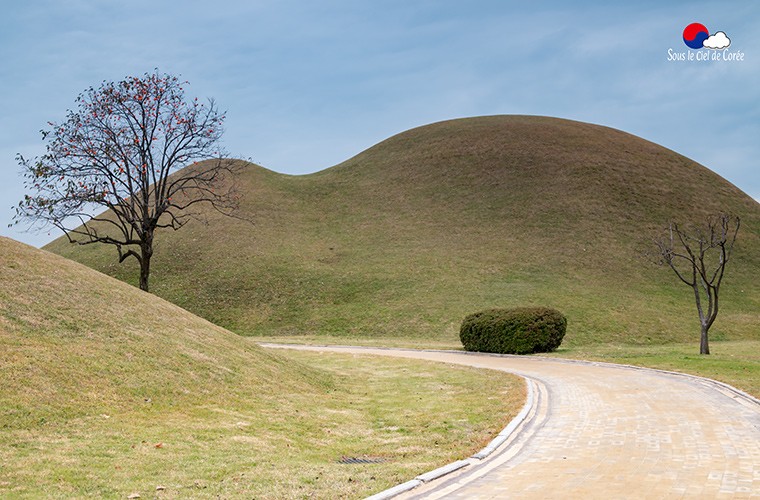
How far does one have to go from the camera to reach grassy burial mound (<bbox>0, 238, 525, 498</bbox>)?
30.9ft

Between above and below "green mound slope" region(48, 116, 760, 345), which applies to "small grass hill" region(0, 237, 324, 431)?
below

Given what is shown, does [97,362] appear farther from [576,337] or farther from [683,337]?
[683,337]

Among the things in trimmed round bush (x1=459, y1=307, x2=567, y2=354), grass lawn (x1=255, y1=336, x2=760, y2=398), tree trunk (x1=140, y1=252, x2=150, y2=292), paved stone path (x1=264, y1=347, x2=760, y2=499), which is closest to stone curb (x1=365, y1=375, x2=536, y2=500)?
paved stone path (x1=264, y1=347, x2=760, y2=499)

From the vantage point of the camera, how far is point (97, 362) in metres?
14.3

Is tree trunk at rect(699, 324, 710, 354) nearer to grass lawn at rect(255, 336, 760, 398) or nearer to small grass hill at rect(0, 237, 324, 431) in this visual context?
grass lawn at rect(255, 336, 760, 398)

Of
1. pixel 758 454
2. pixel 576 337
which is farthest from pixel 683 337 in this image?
pixel 758 454

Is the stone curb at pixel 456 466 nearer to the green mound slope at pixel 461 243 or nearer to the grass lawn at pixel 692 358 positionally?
the grass lawn at pixel 692 358

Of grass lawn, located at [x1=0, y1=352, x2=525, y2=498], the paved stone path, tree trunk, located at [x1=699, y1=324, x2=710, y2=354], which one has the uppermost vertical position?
tree trunk, located at [x1=699, y1=324, x2=710, y2=354]

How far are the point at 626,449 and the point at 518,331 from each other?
64.1ft

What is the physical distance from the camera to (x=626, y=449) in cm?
1092

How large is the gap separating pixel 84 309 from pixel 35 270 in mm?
2620

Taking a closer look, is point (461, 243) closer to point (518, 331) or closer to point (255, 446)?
point (518, 331)

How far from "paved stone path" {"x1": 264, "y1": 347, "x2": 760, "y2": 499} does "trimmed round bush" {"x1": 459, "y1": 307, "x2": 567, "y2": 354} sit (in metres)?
11.1

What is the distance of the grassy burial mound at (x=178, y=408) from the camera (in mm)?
9430
